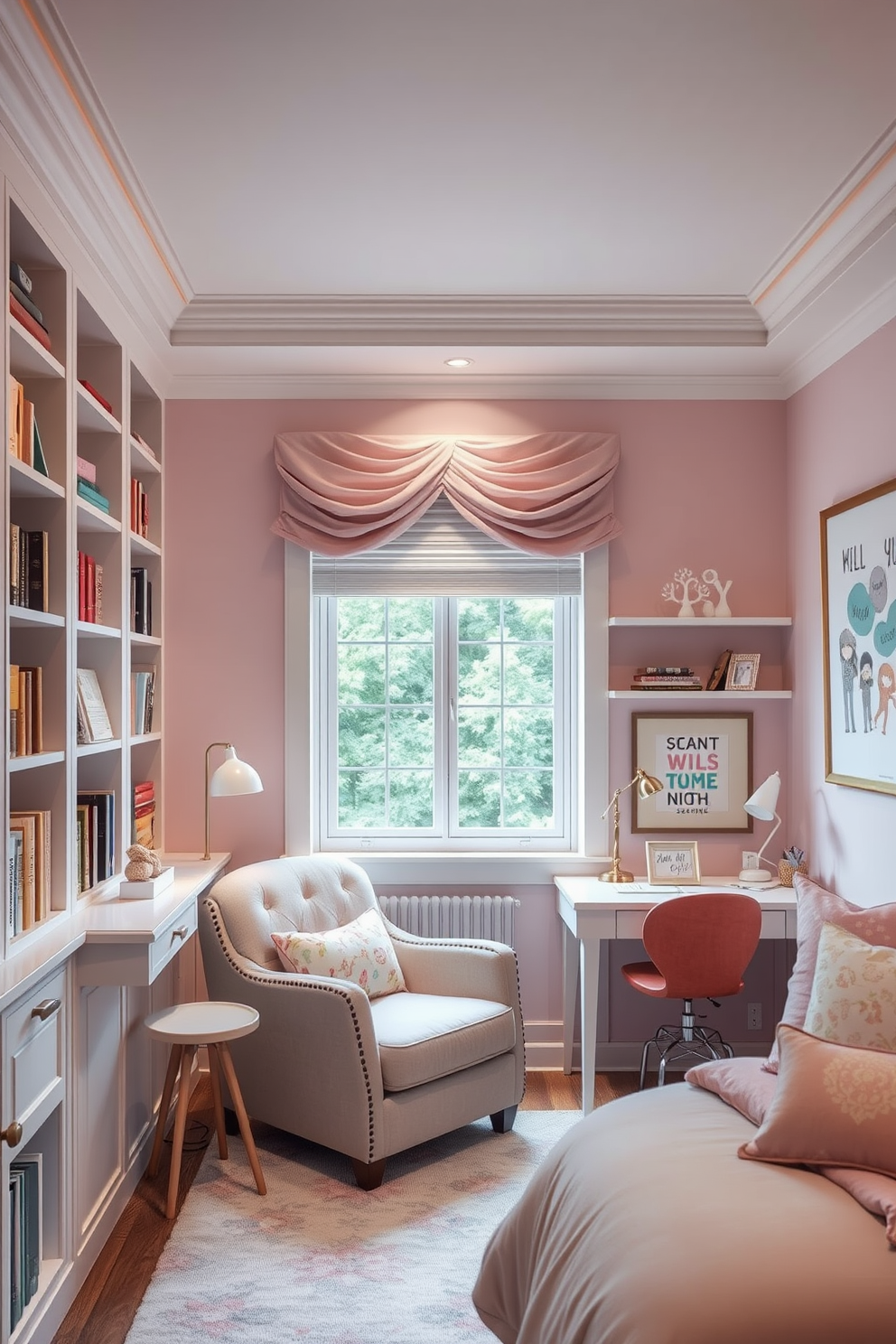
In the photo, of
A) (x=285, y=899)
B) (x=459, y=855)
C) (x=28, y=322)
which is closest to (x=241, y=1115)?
(x=285, y=899)

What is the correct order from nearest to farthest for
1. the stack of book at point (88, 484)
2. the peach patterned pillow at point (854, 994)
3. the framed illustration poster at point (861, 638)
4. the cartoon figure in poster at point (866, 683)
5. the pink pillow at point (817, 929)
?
the peach patterned pillow at point (854, 994), the pink pillow at point (817, 929), the stack of book at point (88, 484), the framed illustration poster at point (861, 638), the cartoon figure in poster at point (866, 683)

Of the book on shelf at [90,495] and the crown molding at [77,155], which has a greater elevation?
the crown molding at [77,155]

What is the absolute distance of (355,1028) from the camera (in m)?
2.98

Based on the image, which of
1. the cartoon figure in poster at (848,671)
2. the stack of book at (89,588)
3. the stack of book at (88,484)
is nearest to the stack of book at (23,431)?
the stack of book at (88,484)

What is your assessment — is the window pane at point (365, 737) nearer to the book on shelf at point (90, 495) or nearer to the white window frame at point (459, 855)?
the white window frame at point (459, 855)

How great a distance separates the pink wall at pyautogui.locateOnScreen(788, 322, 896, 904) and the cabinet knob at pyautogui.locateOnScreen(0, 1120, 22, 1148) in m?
2.47

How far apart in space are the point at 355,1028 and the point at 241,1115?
47cm

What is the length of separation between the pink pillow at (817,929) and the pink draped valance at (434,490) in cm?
179

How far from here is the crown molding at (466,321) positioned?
11.5ft

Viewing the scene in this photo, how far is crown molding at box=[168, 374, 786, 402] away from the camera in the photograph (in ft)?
13.1

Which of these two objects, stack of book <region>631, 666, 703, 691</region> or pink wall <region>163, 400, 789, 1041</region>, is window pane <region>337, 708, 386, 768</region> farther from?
stack of book <region>631, 666, 703, 691</region>

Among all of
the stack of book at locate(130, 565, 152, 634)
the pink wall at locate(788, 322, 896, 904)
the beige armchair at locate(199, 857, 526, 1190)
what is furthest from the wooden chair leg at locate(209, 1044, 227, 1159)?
the pink wall at locate(788, 322, 896, 904)

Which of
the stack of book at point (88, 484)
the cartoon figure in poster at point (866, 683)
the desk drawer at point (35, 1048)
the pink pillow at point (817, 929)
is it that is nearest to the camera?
the desk drawer at point (35, 1048)

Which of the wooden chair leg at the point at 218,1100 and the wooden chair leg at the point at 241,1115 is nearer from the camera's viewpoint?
the wooden chair leg at the point at 241,1115
